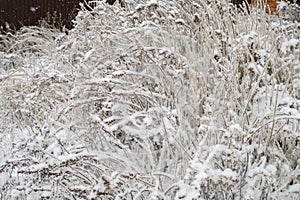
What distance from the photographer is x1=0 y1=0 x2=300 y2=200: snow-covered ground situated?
7.45 feet

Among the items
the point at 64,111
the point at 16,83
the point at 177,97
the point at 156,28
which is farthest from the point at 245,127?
the point at 16,83

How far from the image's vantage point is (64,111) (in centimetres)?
277

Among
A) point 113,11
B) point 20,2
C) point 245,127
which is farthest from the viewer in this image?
point 20,2

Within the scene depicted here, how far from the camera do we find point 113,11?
16.0 feet

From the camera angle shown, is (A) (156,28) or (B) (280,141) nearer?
(B) (280,141)

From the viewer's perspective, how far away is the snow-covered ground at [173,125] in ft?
7.45

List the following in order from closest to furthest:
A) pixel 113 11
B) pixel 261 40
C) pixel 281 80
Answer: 1. pixel 281 80
2. pixel 261 40
3. pixel 113 11

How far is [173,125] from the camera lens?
2.70 m

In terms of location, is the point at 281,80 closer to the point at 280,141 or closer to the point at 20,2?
the point at 280,141

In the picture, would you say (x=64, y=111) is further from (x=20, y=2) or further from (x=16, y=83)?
(x=20, y=2)

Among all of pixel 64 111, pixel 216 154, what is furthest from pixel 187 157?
pixel 64 111

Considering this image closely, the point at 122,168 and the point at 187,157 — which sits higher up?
the point at 187,157

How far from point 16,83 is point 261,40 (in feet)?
8.47

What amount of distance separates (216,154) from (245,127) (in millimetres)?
511
